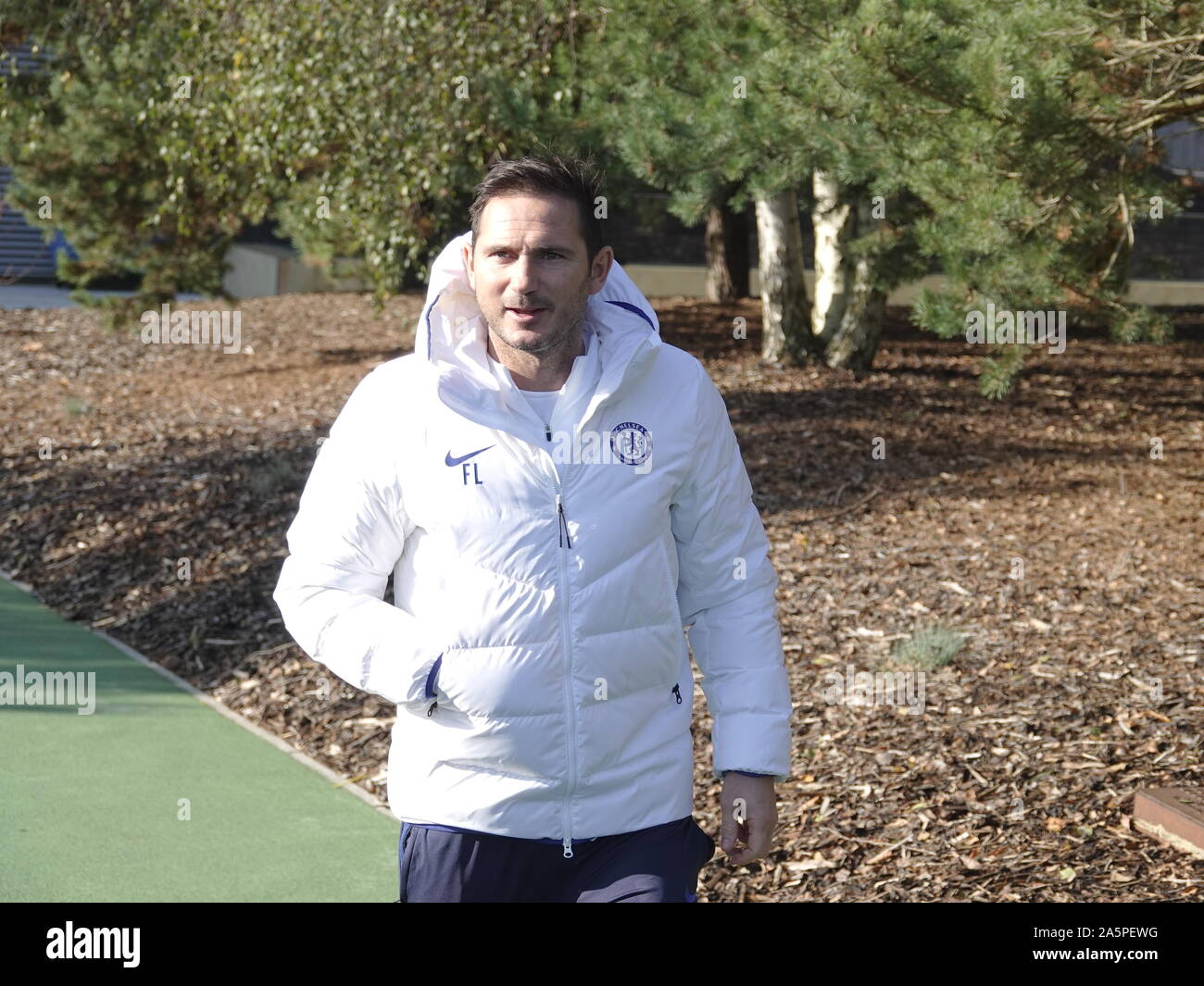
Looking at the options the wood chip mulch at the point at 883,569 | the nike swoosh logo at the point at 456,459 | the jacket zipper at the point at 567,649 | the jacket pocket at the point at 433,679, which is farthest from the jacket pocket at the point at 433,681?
the wood chip mulch at the point at 883,569

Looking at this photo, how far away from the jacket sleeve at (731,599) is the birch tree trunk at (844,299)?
9488 millimetres

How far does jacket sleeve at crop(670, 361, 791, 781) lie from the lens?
2.83 m

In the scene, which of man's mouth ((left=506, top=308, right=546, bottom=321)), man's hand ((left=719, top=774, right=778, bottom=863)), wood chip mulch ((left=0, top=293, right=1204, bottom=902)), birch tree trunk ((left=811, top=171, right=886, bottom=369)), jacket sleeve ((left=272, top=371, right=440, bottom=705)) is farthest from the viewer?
birch tree trunk ((left=811, top=171, right=886, bottom=369))

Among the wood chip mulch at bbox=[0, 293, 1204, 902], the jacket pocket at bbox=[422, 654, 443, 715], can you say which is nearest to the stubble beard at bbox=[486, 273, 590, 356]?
the jacket pocket at bbox=[422, 654, 443, 715]

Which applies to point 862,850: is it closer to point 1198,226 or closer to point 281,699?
point 281,699

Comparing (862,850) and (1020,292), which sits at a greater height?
(1020,292)

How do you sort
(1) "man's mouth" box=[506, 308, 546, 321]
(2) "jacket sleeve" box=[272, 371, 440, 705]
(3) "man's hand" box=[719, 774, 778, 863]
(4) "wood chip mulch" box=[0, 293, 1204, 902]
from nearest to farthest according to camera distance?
(2) "jacket sleeve" box=[272, 371, 440, 705] < (1) "man's mouth" box=[506, 308, 546, 321] < (3) "man's hand" box=[719, 774, 778, 863] < (4) "wood chip mulch" box=[0, 293, 1204, 902]

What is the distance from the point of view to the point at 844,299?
496 inches

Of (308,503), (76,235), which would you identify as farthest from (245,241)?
(308,503)

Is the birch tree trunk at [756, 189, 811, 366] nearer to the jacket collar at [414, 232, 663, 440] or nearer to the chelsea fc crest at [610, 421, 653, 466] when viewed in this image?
the jacket collar at [414, 232, 663, 440]

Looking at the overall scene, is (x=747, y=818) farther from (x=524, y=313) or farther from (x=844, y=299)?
(x=844, y=299)

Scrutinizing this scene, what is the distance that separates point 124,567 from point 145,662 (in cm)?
132

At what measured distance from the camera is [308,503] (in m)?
2.76

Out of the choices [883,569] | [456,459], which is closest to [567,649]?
[456,459]
